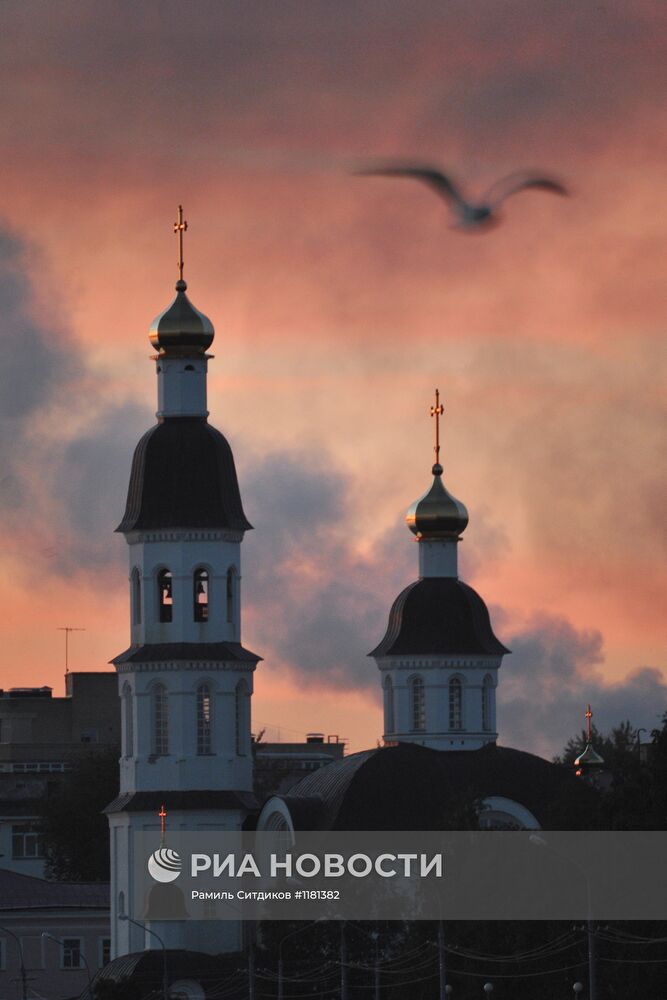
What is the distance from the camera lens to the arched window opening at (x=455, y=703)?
97875 millimetres

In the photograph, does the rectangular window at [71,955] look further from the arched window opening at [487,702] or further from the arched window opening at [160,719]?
the arched window opening at [487,702]

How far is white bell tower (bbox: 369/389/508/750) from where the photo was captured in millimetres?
97812

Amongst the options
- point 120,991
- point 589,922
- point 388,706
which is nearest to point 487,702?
point 388,706

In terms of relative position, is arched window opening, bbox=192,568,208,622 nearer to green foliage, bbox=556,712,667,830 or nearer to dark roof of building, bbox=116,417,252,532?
dark roof of building, bbox=116,417,252,532

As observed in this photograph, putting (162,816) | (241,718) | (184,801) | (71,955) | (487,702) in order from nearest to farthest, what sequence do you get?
(162,816) < (184,801) < (241,718) < (71,955) < (487,702)

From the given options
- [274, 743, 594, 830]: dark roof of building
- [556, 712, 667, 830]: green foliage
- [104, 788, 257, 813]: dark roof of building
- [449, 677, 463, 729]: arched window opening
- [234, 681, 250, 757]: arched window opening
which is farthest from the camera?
[449, 677, 463, 729]: arched window opening

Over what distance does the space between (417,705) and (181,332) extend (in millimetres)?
16400

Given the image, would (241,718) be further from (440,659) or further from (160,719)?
(440,659)

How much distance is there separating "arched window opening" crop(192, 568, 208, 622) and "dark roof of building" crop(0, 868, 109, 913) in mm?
12999

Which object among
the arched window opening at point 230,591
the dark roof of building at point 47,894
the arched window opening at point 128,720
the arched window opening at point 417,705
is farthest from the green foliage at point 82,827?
the arched window opening at point 230,591

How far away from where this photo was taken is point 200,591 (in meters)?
87.0

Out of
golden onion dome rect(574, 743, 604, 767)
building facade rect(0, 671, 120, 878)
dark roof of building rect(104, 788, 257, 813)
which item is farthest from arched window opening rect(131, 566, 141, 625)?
building facade rect(0, 671, 120, 878)

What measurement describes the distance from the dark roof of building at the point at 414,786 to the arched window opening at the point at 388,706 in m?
7.21

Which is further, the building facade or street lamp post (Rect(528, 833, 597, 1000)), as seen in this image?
the building facade
